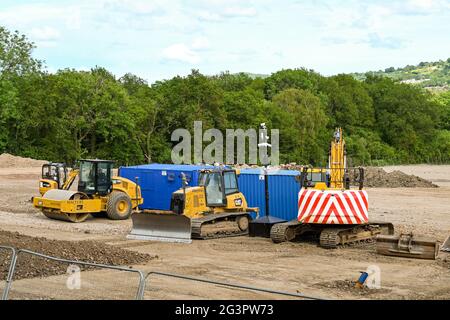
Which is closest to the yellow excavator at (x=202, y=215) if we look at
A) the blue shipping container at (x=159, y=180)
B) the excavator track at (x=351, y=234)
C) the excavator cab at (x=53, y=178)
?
the excavator track at (x=351, y=234)

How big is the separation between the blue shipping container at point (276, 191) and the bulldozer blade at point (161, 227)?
5.86 meters

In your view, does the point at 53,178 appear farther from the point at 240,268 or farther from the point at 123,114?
the point at 123,114

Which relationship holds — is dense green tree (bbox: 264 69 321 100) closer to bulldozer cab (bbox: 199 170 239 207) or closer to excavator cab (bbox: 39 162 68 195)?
excavator cab (bbox: 39 162 68 195)

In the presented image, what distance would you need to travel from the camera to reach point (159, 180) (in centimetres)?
3203

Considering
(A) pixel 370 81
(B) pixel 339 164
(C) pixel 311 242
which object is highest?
(A) pixel 370 81

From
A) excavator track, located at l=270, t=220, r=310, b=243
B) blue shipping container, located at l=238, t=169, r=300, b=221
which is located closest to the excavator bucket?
excavator track, located at l=270, t=220, r=310, b=243

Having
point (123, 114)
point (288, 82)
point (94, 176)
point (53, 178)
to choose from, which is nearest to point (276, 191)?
point (94, 176)

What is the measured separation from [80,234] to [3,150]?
136ft

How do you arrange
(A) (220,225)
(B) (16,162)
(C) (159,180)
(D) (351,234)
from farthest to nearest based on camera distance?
(B) (16,162), (C) (159,180), (A) (220,225), (D) (351,234)

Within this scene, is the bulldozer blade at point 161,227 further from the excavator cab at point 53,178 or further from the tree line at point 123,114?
the tree line at point 123,114

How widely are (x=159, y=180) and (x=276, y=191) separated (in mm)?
6001

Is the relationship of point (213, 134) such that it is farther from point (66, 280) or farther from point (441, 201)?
point (66, 280)

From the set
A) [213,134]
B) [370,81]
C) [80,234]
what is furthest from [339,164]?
[370,81]
